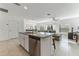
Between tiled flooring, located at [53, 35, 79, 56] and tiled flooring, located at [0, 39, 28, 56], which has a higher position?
tiled flooring, located at [0, 39, 28, 56]

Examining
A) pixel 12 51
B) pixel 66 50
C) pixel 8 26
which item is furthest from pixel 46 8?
pixel 8 26

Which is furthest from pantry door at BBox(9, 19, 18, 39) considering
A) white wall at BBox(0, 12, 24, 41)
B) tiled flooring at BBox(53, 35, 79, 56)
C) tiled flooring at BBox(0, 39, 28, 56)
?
tiled flooring at BBox(53, 35, 79, 56)

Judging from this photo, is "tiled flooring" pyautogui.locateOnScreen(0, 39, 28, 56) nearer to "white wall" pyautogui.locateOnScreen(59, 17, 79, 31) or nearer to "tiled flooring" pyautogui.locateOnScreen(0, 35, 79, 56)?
"tiled flooring" pyautogui.locateOnScreen(0, 35, 79, 56)

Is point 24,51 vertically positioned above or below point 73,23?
below

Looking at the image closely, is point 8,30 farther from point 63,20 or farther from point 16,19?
point 63,20

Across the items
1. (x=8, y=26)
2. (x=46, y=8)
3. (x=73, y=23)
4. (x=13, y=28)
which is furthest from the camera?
(x=13, y=28)

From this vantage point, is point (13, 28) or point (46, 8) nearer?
point (46, 8)

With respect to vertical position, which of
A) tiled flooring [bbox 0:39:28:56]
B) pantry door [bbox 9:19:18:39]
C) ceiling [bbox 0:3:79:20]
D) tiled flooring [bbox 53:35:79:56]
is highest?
ceiling [bbox 0:3:79:20]

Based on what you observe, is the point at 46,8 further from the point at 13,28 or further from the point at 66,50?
the point at 13,28

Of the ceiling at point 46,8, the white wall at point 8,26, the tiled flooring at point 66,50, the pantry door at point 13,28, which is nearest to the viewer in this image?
the tiled flooring at point 66,50

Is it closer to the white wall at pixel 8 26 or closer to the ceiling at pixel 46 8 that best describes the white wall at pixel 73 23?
the ceiling at pixel 46 8

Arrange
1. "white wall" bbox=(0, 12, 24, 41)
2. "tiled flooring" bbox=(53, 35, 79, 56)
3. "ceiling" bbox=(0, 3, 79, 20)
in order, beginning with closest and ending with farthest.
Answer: "tiled flooring" bbox=(53, 35, 79, 56) → "ceiling" bbox=(0, 3, 79, 20) → "white wall" bbox=(0, 12, 24, 41)

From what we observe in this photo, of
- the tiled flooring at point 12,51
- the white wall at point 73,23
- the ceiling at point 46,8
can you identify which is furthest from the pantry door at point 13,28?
the white wall at point 73,23

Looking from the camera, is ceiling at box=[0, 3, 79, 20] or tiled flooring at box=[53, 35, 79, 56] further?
ceiling at box=[0, 3, 79, 20]
